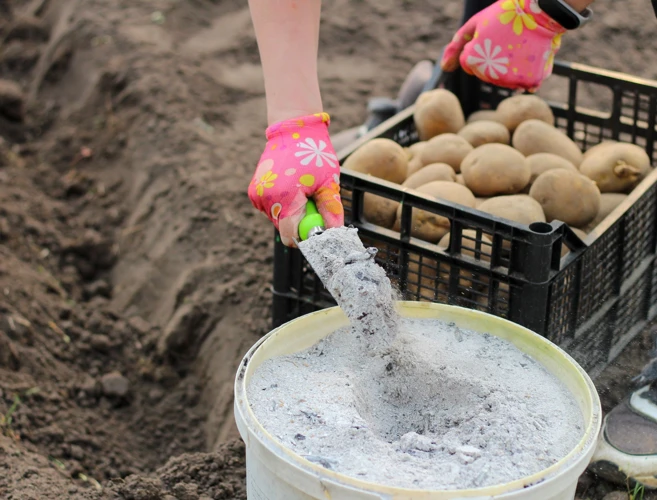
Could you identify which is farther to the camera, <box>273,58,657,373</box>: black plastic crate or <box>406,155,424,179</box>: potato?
<box>406,155,424,179</box>: potato

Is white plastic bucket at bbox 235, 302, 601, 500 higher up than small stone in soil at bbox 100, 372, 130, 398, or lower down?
higher up

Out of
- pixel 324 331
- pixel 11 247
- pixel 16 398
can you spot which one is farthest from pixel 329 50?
pixel 324 331

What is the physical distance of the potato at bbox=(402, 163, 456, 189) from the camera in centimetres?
244

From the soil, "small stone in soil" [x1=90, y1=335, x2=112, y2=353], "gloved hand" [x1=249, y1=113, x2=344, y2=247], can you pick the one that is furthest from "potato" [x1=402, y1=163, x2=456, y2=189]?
"small stone in soil" [x1=90, y1=335, x2=112, y2=353]

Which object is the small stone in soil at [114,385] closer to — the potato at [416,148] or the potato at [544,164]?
the potato at [416,148]

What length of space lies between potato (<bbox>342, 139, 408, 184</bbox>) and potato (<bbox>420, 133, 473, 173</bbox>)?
0.12 meters

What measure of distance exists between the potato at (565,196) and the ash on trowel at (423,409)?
601 millimetres

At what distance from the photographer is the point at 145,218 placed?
364 cm

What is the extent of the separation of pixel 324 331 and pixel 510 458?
53 cm

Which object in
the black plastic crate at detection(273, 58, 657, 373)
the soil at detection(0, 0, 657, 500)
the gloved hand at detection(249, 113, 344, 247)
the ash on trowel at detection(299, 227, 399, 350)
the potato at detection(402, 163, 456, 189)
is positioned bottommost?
the soil at detection(0, 0, 657, 500)

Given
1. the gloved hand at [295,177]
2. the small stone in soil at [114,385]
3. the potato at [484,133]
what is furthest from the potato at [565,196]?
the small stone in soil at [114,385]

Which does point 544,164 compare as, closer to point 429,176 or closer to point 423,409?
point 429,176

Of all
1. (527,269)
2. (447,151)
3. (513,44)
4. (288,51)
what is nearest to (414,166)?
(447,151)

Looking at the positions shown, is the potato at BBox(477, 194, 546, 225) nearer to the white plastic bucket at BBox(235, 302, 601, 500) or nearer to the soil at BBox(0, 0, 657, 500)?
the white plastic bucket at BBox(235, 302, 601, 500)
